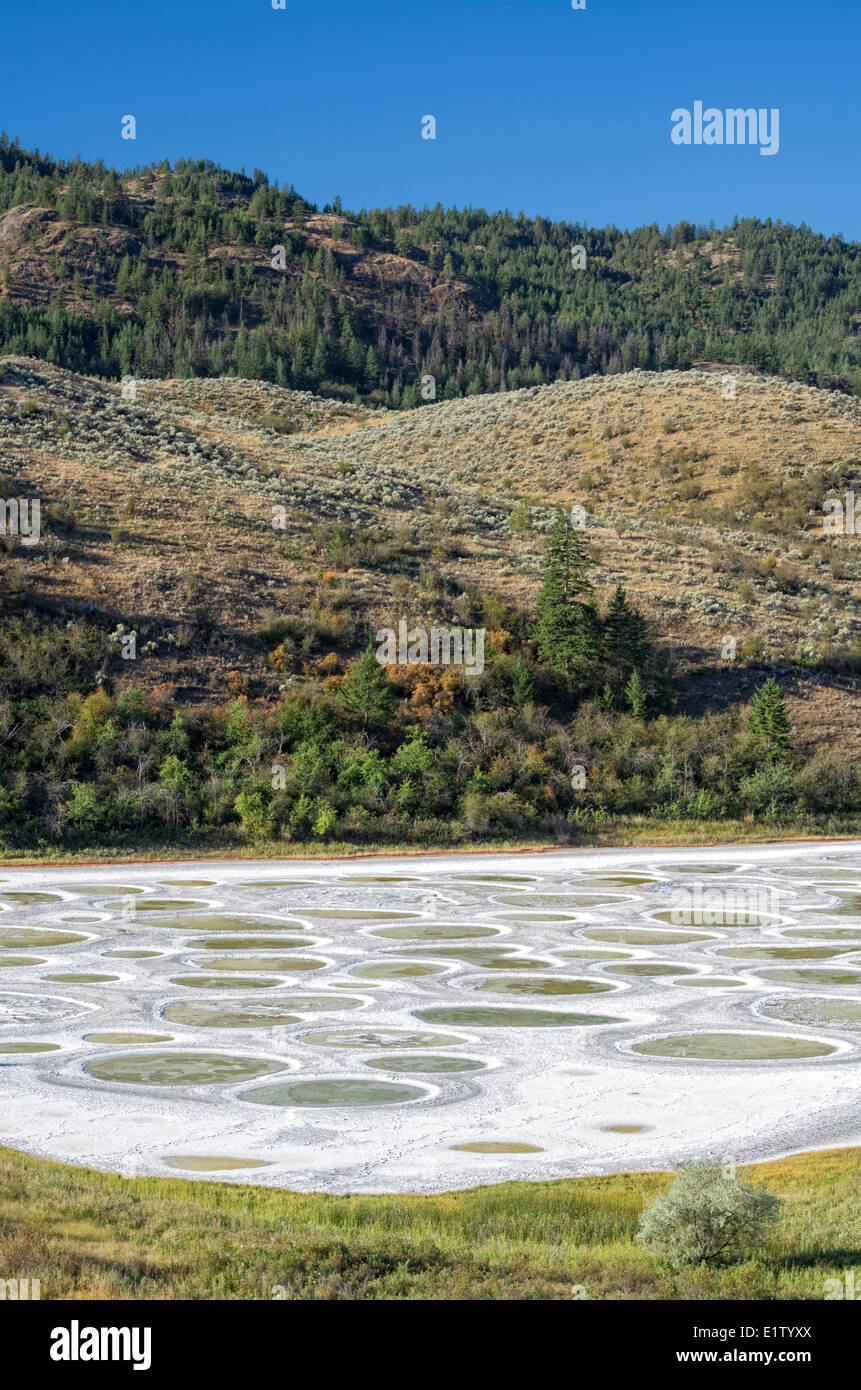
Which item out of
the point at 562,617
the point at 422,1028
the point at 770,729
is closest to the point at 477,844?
the point at 770,729

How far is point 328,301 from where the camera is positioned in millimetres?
134750

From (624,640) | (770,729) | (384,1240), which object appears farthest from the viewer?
(624,640)

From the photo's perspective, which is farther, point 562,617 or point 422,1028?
point 562,617

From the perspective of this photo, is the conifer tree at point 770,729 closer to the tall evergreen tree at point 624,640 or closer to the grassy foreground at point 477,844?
the grassy foreground at point 477,844

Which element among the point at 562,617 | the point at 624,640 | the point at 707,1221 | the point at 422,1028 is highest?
the point at 562,617

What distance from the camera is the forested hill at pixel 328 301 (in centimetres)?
11731

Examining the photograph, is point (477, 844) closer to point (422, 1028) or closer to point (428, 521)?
point (422, 1028)

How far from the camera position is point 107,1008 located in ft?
58.2

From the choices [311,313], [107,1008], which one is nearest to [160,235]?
[311,313]

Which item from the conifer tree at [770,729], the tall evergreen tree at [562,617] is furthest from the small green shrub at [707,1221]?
the tall evergreen tree at [562,617]

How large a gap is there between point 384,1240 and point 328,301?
5302 inches

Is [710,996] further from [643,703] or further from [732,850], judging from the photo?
[643,703]

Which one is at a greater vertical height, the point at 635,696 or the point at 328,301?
the point at 328,301
